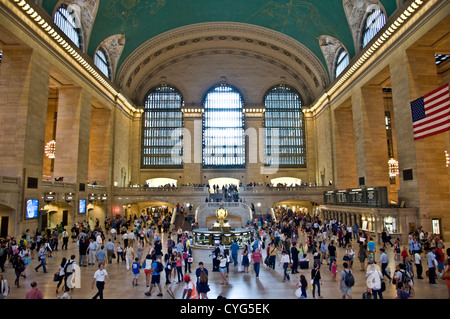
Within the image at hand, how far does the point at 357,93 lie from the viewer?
25000 mm

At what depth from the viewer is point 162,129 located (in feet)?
124

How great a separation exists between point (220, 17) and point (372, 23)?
14054 millimetres

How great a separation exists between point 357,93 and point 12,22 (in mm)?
22825

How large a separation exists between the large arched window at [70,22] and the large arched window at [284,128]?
71.6ft

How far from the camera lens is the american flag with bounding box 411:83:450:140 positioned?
13773 millimetres

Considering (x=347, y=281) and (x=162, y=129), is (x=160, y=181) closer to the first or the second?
(x=162, y=129)

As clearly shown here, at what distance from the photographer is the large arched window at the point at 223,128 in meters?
37.6

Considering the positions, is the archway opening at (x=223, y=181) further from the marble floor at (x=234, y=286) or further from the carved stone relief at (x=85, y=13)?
the marble floor at (x=234, y=286)

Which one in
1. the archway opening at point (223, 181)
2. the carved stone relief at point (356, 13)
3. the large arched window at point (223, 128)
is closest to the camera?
the carved stone relief at point (356, 13)

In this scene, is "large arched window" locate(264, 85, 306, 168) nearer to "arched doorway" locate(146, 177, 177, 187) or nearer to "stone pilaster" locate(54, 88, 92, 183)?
"arched doorway" locate(146, 177, 177, 187)

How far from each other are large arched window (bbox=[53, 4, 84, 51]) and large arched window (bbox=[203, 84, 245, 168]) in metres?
17.4

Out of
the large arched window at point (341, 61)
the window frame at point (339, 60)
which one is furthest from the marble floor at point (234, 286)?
the large arched window at point (341, 61)

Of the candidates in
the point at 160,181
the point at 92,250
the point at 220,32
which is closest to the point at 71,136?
the point at 92,250
